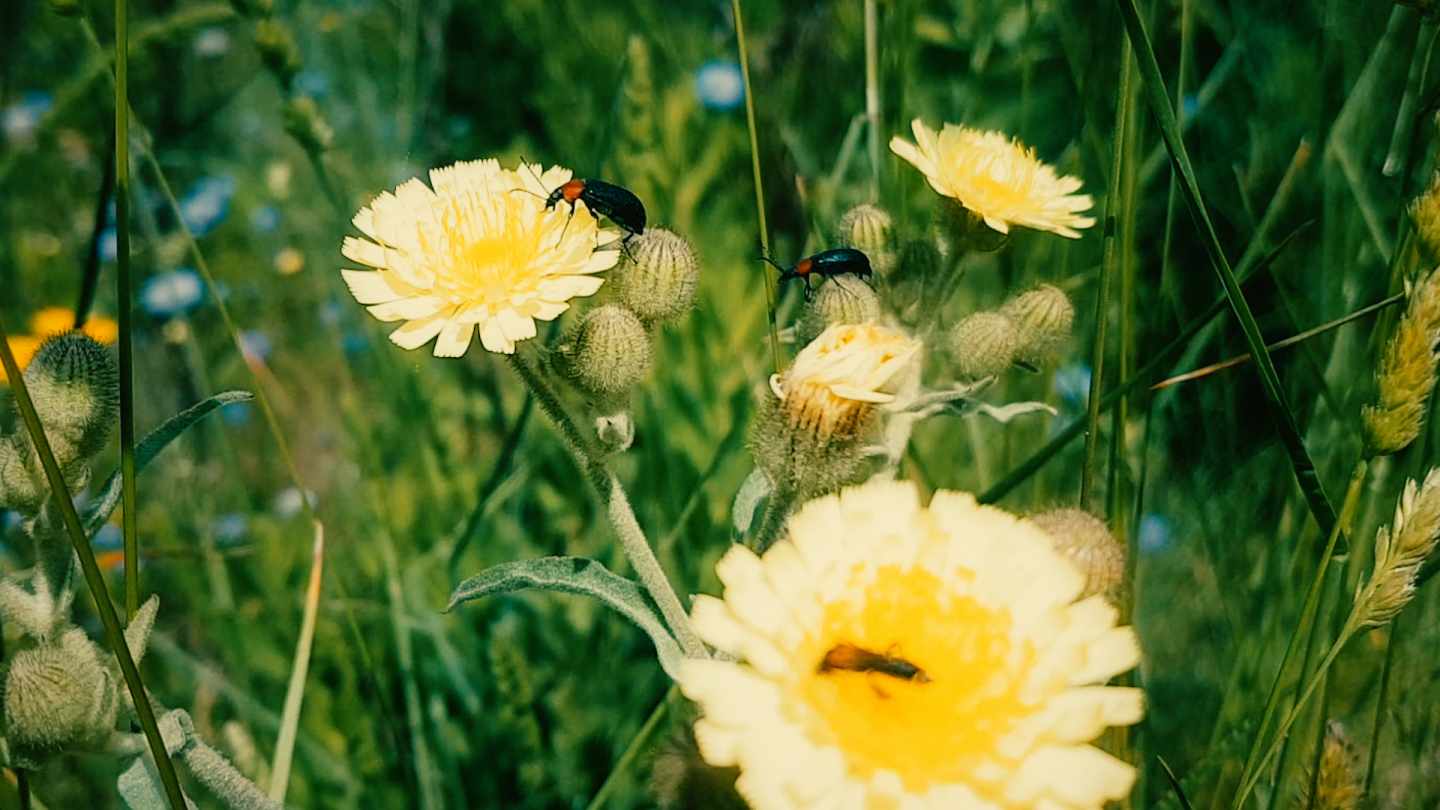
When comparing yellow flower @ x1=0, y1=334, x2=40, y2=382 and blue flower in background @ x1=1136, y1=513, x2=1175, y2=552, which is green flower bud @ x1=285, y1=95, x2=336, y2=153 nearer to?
yellow flower @ x1=0, y1=334, x2=40, y2=382

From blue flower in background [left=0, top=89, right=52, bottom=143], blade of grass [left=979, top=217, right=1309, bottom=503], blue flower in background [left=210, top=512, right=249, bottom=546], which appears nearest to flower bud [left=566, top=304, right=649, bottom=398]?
blade of grass [left=979, top=217, right=1309, bottom=503]

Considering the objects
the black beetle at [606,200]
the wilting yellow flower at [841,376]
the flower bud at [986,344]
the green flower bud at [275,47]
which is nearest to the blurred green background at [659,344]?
the green flower bud at [275,47]

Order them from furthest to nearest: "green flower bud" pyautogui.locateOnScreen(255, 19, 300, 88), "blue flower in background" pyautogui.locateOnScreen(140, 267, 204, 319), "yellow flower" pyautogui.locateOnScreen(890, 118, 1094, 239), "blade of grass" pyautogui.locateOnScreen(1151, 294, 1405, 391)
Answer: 1. "blue flower in background" pyautogui.locateOnScreen(140, 267, 204, 319)
2. "green flower bud" pyautogui.locateOnScreen(255, 19, 300, 88)
3. "yellow flower" pyautogui.locateOnScreen(890, 118, 1094, 239)
4. "blade of grass" pyautogui.locateOnScreen(1151, 294, 1405, 391)

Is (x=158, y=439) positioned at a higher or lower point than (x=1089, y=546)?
higher

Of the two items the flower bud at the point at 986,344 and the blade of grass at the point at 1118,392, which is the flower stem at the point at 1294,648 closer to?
the blade of grass at the point at 1118,392

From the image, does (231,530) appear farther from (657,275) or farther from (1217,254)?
(1217,254)

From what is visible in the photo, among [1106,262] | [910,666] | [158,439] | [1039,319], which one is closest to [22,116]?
[158,439]
